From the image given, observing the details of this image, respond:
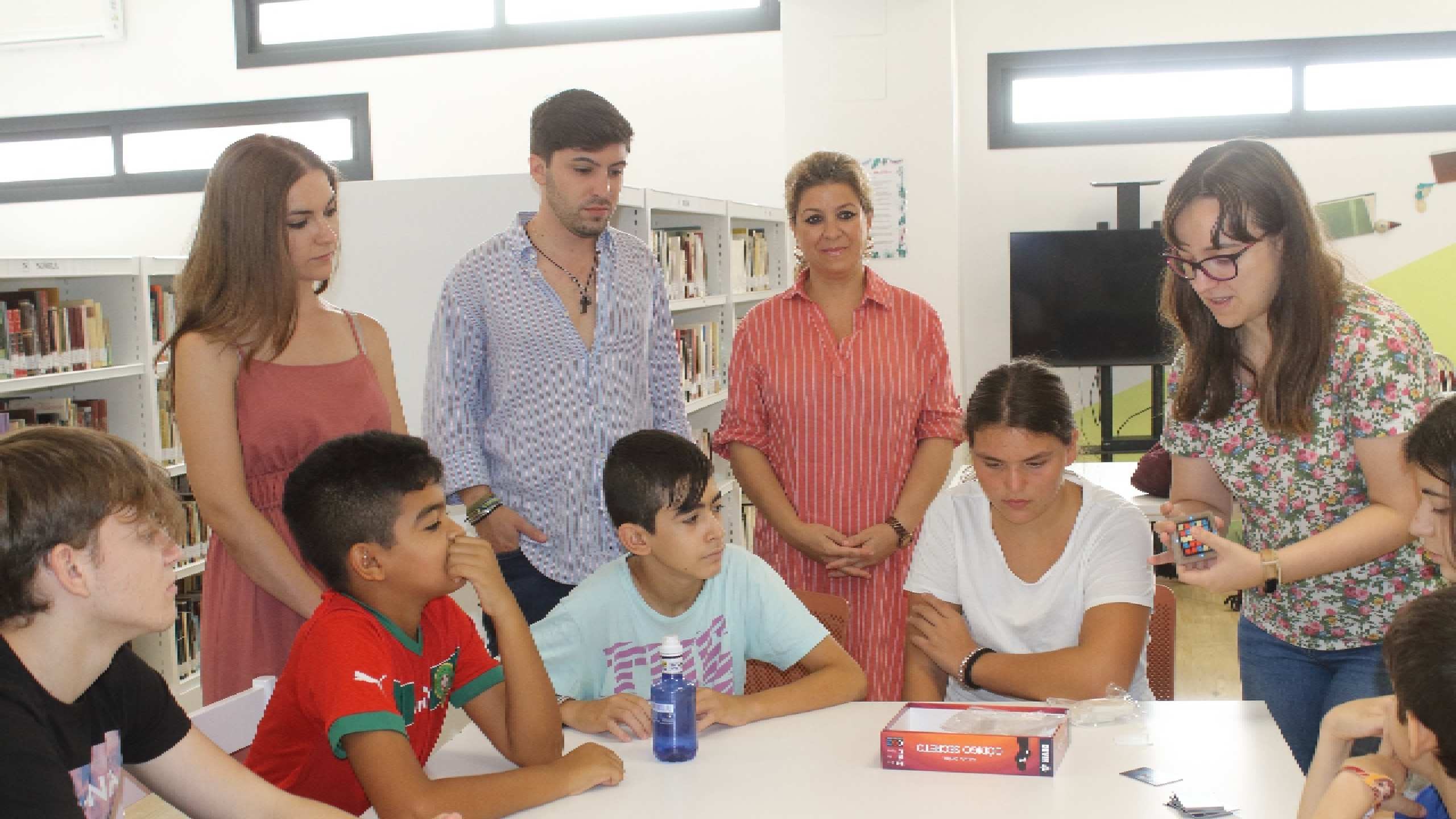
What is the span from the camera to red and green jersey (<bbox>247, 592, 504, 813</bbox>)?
67.9 inches

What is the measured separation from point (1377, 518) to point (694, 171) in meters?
5.55

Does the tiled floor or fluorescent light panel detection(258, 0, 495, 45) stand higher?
fluorescent light panel detection(258, 0, 495, 45)

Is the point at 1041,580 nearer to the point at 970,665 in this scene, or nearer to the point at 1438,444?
the point at 970,665

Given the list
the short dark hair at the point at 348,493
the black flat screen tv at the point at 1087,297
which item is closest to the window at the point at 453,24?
the black flat screen tv at the point at 1087,297

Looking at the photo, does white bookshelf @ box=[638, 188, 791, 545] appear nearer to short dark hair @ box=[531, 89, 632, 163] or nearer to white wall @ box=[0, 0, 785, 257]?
white wall @ box=[0, 0, 785, 257]

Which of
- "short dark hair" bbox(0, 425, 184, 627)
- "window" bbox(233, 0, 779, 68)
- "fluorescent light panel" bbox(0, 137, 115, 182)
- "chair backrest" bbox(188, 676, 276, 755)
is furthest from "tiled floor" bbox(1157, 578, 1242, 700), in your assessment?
"fluorescent light panel" bbox(0, 137, 115, 182)

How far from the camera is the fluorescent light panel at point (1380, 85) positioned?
6570 mm

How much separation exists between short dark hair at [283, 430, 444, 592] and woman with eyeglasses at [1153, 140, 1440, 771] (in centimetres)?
122

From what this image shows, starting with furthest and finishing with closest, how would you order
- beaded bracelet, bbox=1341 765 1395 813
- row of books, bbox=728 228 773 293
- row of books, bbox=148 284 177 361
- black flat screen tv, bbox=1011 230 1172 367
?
black flat screen tv, bbox=1011 230 1172 367 < row of books, bbox=728 228 773 293 < row of books, bbox=148 284 177 361 < beaded bracelet, bbox=1341 765 1395 813

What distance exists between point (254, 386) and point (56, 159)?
6.90 m

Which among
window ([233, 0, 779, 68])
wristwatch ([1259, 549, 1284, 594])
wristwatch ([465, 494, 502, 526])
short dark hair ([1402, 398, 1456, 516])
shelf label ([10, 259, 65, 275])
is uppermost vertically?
window ([233, 0, 779, 68])

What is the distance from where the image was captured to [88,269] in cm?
467

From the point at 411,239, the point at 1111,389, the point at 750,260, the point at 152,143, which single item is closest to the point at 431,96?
the point at 152,143

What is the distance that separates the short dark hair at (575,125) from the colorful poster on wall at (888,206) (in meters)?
3.57
